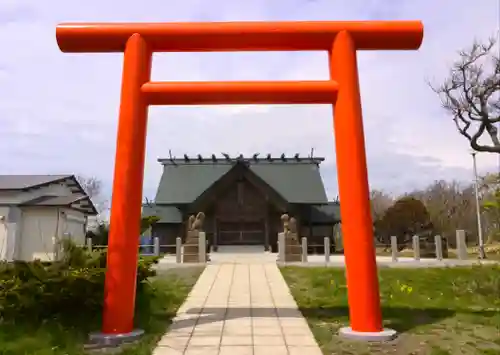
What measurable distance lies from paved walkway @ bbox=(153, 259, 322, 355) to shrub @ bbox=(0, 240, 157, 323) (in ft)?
4.41

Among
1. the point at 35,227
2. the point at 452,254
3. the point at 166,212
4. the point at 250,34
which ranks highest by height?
the point at 250,34

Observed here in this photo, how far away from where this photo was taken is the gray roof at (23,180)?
17219mm

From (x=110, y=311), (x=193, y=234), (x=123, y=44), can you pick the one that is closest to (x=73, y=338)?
(x=110, y=311)

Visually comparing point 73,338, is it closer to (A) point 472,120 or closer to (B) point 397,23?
(B) point 397,23

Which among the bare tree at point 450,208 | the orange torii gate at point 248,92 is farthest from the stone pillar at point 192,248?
the bare tree at point 450,208

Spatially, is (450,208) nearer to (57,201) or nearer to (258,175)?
(258,175)

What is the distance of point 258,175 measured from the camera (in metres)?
25.9

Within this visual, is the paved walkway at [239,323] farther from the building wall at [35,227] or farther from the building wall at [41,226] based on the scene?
the building wall at [35,227]

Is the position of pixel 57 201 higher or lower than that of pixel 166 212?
lower

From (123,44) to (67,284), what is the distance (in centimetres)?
371

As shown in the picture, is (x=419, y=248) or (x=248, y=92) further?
(x=419, y=248)

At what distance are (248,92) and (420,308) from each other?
5097mm

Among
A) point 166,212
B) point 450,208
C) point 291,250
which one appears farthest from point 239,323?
point 450,208

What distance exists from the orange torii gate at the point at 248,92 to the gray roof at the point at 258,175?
17.7 meters
